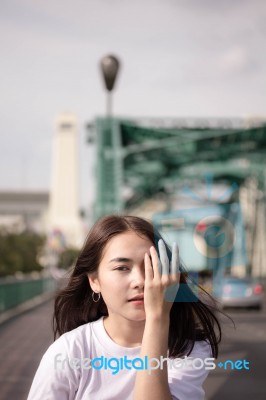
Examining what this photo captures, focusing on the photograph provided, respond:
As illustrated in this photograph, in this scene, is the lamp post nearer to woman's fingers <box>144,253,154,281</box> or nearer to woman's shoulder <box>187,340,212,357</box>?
woman's shoulder <box>187,340,212,357</box>

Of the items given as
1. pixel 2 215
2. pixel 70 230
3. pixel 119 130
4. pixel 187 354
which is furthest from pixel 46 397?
pixel 2 215

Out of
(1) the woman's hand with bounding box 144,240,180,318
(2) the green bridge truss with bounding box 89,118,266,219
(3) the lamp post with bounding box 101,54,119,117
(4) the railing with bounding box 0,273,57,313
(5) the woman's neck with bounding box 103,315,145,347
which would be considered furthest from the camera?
(2) the green bridge truss with bounding box 89,118,266,219

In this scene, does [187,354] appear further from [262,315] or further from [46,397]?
[262,315]

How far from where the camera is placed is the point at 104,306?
225 cm

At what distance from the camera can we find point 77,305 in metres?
2.27

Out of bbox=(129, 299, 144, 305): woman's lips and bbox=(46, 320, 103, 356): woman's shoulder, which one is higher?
bbox=(129, 299, 144, 305): woman's lips

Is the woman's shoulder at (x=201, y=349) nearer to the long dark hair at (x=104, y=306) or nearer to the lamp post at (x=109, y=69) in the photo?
the long dark hair at (x=104, y=306)

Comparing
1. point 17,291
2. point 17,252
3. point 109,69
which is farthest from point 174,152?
point 109,69

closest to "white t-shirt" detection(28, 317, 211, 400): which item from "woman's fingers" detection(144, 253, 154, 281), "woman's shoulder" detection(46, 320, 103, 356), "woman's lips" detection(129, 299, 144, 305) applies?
"woman's shoulder" detection(46, 320, 103, 356)

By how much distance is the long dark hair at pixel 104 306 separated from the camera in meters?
2.02

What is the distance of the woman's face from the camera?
6.11 feet

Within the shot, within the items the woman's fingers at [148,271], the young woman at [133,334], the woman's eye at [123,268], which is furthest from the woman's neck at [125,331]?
the woman's fingers at [148,271]

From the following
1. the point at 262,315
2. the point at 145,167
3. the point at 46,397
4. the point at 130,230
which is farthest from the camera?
the point at 145,167

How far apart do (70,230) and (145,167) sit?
73.8 m
